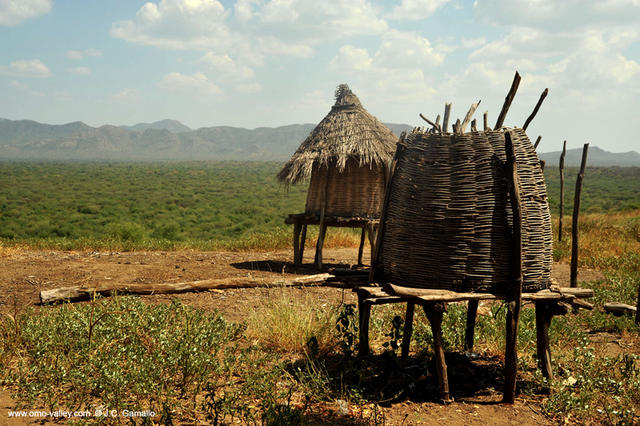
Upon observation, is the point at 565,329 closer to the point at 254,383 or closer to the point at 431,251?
the point at 431,251

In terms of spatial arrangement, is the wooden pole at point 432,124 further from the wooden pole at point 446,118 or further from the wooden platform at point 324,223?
the wooden platform at point 324,223

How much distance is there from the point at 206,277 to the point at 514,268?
6.33 m

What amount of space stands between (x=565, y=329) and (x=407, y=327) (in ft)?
7.62

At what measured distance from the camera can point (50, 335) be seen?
16.8 ft

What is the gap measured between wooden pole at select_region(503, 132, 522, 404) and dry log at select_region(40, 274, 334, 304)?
3144 millimetres

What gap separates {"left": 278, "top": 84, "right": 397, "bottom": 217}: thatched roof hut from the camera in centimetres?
1052

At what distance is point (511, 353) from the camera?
14.8 ft

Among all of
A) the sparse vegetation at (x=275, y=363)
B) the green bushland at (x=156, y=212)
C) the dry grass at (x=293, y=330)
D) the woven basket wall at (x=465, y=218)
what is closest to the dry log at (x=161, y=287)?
the sparse vegetation at (x=275, y=363)

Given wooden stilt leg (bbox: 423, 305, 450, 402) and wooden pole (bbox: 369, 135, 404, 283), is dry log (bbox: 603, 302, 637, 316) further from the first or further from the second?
wooden pole (bbox: 369, 135, 404, 283)

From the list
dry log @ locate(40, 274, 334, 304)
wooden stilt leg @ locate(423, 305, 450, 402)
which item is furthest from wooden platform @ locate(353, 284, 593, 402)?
dry log @ locate(40, 274, 334, 304)

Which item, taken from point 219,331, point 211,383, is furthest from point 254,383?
point 219,331

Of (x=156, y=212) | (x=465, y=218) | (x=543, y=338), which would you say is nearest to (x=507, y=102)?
(x=465, y=218)

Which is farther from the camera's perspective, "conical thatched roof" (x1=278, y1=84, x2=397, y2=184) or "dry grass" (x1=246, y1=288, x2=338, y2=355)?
"conical thatched roof" (x1=278, y1=84, x2=397, y2=184)

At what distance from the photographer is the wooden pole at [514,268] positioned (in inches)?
173
